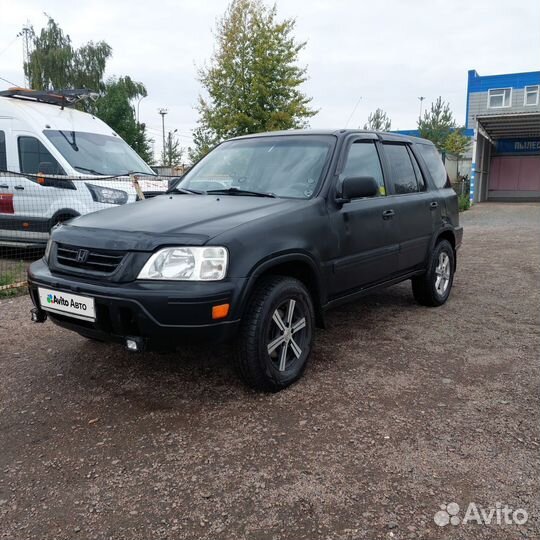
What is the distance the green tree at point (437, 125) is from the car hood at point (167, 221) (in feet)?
102

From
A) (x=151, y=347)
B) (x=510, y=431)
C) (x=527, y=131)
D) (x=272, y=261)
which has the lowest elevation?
(x=510, y=431)

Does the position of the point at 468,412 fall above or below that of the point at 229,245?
below

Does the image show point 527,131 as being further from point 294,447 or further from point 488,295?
point 294,447

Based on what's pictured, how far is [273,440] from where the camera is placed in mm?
2688

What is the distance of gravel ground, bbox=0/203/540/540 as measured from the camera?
2.11 metres

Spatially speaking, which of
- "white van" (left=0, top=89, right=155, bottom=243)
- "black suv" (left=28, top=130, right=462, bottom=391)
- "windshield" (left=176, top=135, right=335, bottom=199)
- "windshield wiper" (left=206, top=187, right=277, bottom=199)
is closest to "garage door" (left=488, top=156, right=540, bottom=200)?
"white van" (left=0, top=89, right=155, bottom=243)

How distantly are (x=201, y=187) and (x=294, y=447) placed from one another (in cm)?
226

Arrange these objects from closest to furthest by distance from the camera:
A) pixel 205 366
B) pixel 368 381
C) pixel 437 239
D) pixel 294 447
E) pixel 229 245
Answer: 1. pixel 294 447
2. pixel 229 245
3. pixel 368 381
4. pixel 205 366
5. pixel 437 239

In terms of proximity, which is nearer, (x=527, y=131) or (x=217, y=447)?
(x=217, y=447)

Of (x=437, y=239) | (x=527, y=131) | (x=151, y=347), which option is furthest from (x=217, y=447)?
(x=527, y=131)

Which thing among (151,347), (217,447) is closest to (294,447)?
(217,447)

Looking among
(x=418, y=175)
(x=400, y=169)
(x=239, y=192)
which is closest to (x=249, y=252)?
(x=239, y=192)

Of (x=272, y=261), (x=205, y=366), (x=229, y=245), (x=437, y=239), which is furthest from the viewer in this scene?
(x=437, y=239)

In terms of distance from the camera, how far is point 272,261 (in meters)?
3.02
